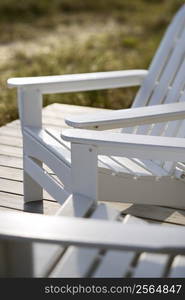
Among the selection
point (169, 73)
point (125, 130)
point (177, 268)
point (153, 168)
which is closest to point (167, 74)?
point (169, 73)

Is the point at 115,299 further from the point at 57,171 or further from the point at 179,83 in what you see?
the point at 179,83

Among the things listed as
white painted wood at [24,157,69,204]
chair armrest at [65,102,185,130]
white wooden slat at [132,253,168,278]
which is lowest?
white painted wood at [24,157,69,204]

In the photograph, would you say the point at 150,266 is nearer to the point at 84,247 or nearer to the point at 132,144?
the point at 84,247

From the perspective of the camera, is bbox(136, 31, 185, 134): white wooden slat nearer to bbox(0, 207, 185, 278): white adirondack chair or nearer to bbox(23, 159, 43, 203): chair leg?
bbox(23, 159, 43, 203): chair leg

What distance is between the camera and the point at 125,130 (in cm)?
282

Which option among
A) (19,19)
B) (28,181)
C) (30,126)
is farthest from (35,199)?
(19,19)

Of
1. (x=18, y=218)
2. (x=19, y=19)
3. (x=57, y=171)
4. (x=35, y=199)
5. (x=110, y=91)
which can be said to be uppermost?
(x=18, y=218)

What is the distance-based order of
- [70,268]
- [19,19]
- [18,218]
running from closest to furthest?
[18,218] < [70,268] < [19,19]

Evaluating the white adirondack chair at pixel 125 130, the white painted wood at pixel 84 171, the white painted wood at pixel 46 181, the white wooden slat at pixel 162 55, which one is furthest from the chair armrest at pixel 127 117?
the white wooden slat at pixel 162 55

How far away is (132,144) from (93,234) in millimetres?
729

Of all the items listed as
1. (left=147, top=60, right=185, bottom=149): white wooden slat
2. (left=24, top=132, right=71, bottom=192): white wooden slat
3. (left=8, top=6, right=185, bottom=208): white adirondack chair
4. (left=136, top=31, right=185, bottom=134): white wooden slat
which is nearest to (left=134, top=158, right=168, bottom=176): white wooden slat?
(left=8, top=6, right=185, bottom=208): white adirondack chair

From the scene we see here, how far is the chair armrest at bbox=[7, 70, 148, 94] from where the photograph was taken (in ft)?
8.55

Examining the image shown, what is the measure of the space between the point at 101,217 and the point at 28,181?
46.1 inches

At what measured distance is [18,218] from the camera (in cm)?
115
